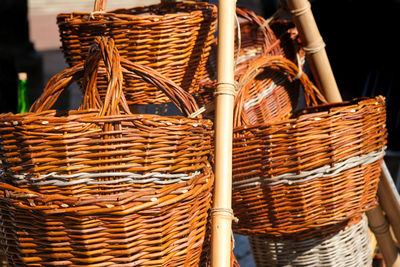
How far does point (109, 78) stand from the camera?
0.97 metres

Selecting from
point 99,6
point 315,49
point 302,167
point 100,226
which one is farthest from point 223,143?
point 315,49

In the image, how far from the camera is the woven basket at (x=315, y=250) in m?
1.52

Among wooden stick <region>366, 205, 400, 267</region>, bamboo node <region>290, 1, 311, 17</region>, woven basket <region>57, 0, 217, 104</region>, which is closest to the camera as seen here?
woven basket <region>57, 0, 217, 104</region>

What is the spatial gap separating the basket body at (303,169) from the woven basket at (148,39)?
0.73 ft

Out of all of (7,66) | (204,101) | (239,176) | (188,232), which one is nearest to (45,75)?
(7,66)

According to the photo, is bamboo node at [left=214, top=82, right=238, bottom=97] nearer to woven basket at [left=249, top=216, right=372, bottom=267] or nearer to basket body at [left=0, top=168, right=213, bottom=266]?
basket body at [left=0, top=168, right=213, bottom=266]

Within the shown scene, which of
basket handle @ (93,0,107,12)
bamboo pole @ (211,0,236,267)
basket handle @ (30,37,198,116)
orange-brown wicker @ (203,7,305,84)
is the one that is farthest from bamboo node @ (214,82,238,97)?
orange-brown wicker @ (203,7,305,84)

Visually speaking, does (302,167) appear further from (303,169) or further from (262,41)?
(262,41)

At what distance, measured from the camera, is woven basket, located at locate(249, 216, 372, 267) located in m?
1.52

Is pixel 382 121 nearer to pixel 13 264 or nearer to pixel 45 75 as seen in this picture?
pixel 13 264

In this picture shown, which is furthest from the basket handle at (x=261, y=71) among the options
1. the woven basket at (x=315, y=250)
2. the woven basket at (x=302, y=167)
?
the woven basket at (x=315, y=250)

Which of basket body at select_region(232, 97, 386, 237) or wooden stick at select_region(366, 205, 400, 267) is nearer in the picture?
basket body at select_region(232, 97, 386, 237)

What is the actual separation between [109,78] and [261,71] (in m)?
0.67

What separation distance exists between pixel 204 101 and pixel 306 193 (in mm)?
444
